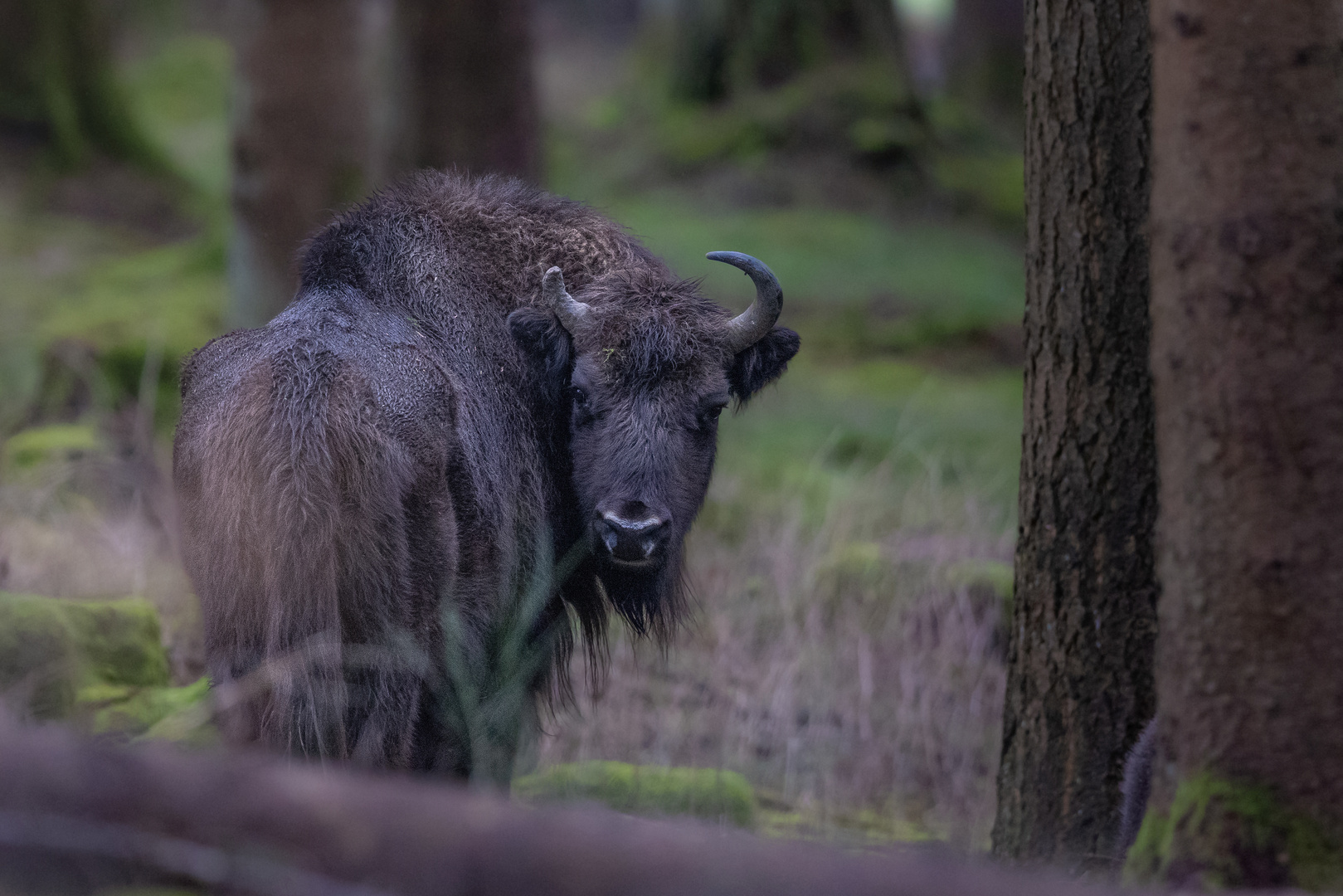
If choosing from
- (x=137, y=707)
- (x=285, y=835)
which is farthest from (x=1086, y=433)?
(x=137, y=707)

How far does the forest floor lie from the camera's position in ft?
18.5

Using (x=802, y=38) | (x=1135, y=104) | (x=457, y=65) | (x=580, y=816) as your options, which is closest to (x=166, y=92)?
(x=802, y=38)

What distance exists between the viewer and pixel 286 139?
927 cm

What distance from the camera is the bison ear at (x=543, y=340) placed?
177 inches

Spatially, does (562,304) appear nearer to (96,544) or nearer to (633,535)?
(633,535)

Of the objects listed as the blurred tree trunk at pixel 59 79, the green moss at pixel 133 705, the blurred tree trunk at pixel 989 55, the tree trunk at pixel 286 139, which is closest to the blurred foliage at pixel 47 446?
the tree trunk at pixel 286 139

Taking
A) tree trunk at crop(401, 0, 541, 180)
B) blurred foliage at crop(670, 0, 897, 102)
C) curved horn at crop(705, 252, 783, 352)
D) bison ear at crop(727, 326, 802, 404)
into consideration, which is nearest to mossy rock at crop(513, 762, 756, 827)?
bison ear at crop(727, 326, 802, 404)

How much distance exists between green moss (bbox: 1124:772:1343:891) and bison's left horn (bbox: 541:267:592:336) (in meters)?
2.66

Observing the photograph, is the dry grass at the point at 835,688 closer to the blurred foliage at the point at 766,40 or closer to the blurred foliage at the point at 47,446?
the blurred foliage at the point at 47,446

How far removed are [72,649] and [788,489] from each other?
15.6 ft

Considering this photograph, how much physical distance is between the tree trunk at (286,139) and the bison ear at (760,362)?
16.2ft

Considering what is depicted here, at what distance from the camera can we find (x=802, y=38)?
1540cm

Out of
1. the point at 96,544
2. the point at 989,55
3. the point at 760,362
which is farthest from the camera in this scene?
the point at 989,55

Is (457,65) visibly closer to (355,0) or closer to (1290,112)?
(355,0)
